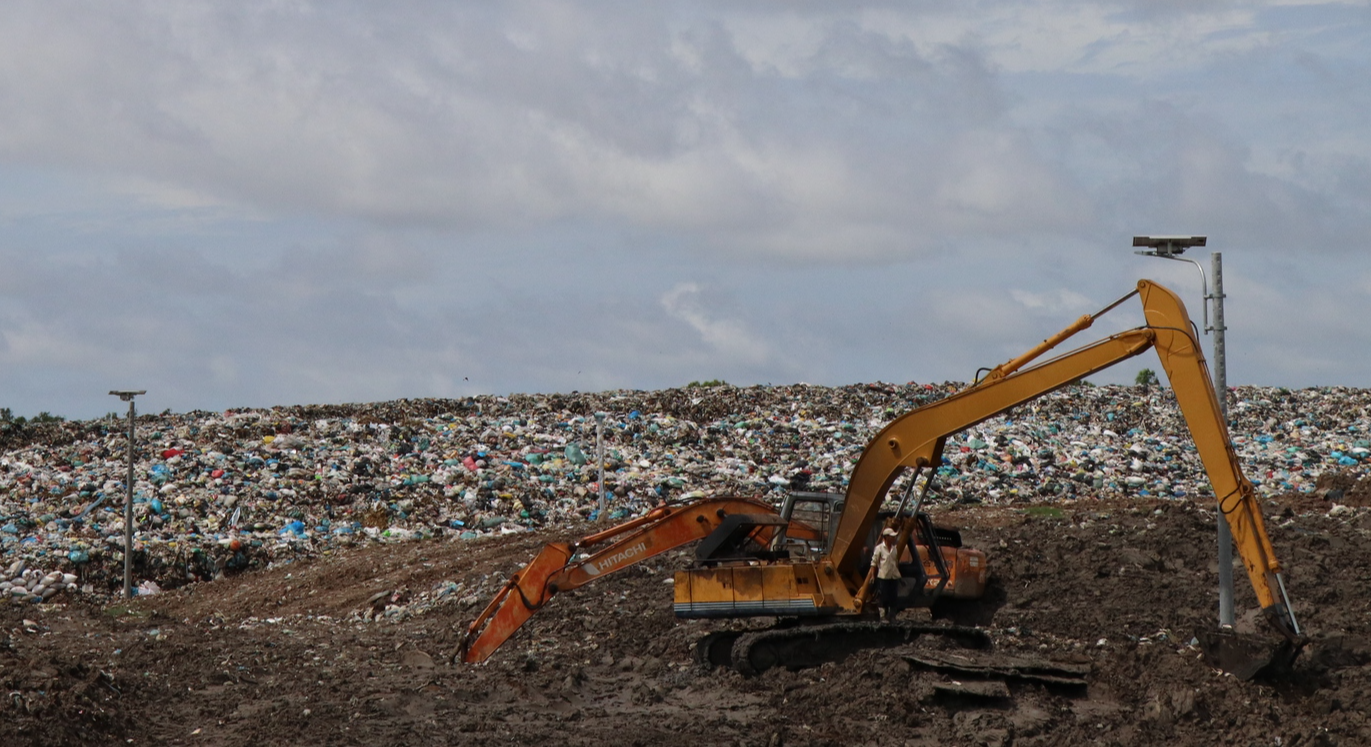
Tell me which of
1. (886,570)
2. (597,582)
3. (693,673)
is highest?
(886,570)

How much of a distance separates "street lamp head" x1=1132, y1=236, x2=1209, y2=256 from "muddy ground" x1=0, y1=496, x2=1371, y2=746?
3.24 meters

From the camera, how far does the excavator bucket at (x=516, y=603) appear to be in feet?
42.2

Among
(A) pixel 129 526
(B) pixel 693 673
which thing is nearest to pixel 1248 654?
(B) pixel 693 673

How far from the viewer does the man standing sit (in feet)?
39.8

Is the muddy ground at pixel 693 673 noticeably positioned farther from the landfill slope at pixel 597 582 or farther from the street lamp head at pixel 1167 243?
the street lamp head at pixel 1167 243

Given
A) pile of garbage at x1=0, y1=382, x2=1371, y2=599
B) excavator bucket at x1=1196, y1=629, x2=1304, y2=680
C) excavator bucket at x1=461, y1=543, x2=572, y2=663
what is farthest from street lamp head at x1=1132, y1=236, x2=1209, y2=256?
pile of garbage at x1=0, y1=382, x2=1371, y2=599

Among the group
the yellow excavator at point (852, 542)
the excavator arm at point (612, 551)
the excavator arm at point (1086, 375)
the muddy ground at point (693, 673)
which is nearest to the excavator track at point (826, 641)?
the yellow excavator at point (852, 542)

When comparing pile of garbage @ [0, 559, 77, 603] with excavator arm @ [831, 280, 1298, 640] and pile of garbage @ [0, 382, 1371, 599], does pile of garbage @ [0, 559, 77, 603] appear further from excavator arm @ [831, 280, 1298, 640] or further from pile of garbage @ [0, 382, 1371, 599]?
excavator arm @ [831, 280, 1298, 640]

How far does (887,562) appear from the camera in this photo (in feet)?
39.7

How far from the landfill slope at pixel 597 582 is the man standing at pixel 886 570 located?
2.54 ft

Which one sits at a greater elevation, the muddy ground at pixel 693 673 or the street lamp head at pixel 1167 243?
the street lamp head at pixel 1167 243

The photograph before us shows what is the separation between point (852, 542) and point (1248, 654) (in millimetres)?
3302

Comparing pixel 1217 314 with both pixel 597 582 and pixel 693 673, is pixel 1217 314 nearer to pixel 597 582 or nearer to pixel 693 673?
pixel 693 673

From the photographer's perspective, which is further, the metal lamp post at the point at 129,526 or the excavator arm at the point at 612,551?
the metal lamp post at the point at 129,526
